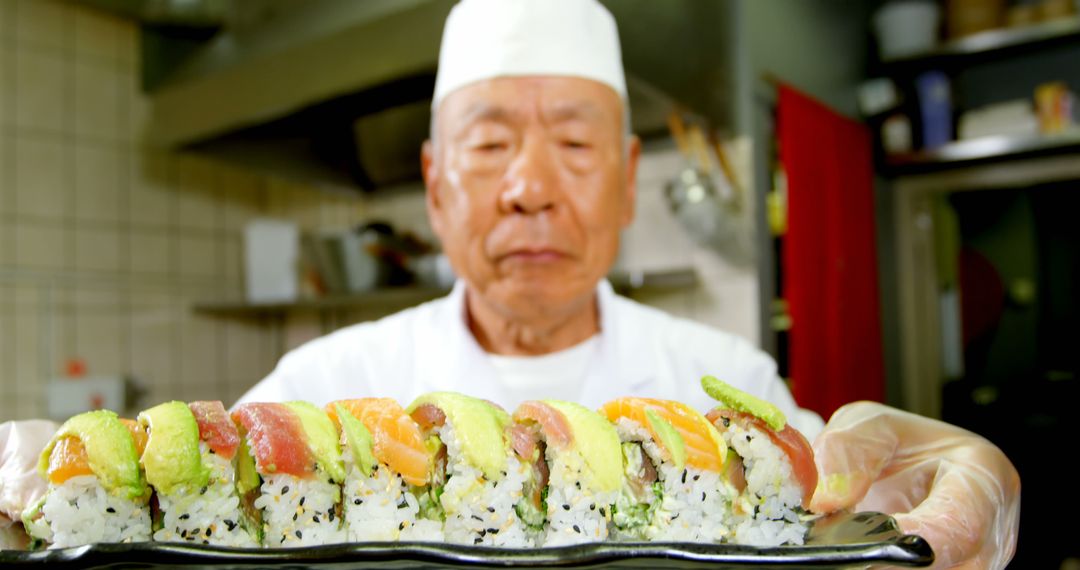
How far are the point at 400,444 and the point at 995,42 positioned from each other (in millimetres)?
2900

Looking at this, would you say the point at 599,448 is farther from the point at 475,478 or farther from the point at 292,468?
the point at 292,468

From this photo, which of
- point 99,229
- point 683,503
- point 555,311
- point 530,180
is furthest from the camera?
point 99,229

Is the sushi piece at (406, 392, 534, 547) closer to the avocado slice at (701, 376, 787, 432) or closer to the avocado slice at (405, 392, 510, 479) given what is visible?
the avocado slice at (405, 392, 510, 479)

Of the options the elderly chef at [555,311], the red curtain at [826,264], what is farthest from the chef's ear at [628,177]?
the red curtain at [826,264]

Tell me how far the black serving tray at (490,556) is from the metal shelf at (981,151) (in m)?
2.63

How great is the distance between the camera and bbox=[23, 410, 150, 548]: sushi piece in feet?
1.57

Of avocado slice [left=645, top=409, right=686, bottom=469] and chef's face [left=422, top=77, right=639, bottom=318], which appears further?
chef's face [left=422, top=77, right=639, bottom=318]

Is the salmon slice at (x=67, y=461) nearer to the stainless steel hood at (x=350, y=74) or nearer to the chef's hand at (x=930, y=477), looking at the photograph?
the chef's hand at (x=930, y=477)

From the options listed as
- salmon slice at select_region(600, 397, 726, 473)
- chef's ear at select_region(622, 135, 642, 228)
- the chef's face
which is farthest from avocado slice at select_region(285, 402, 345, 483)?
chef's ear at select_region(622, 135, 642, 228)

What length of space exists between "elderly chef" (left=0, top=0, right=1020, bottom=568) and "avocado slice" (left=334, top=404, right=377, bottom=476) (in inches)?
12.4

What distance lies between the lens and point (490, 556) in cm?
42

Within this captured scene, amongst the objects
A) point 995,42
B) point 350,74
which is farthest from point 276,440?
point 995,42

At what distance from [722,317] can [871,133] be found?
3.67 feet

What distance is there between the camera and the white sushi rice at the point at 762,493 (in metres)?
0.53
